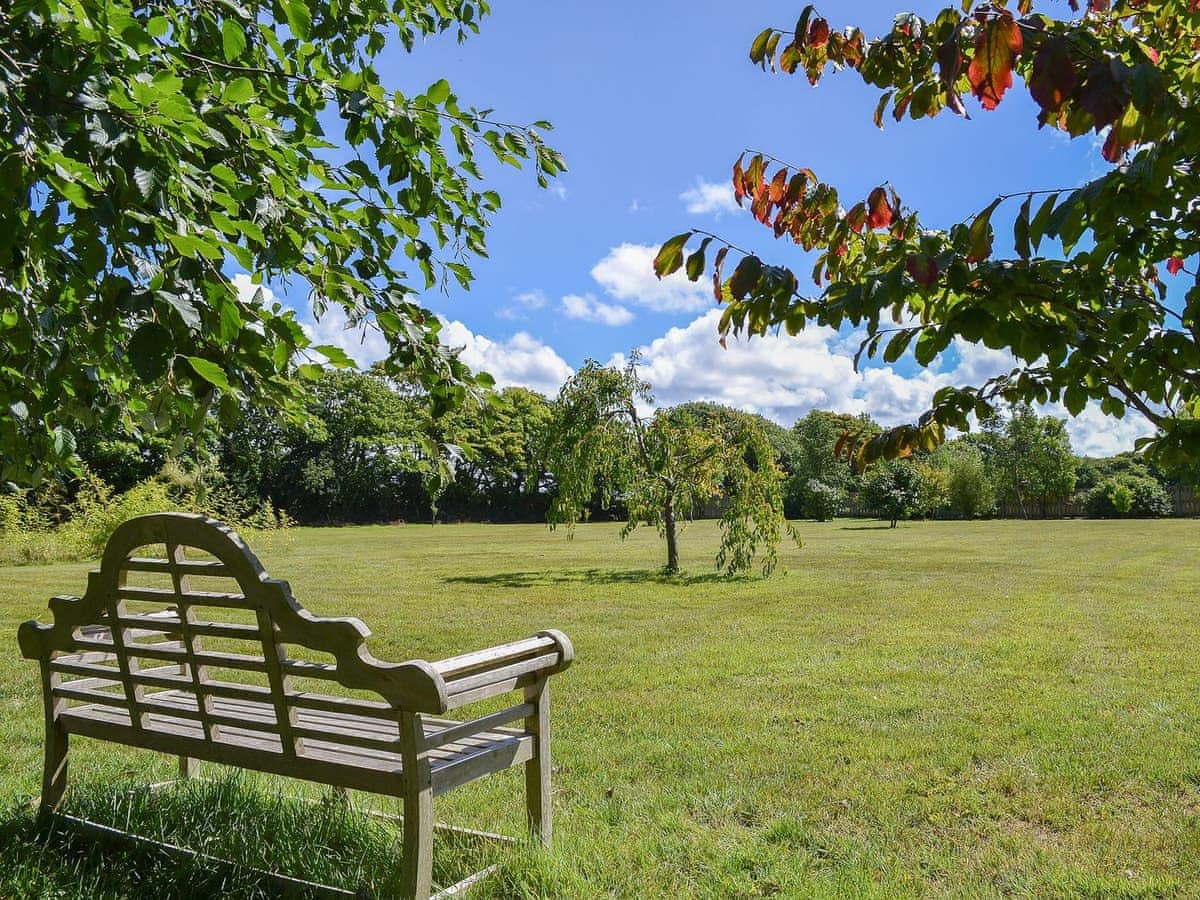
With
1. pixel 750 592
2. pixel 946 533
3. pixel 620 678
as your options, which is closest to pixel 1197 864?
pixel 620 678

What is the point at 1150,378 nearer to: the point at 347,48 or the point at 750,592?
the point at 347,48

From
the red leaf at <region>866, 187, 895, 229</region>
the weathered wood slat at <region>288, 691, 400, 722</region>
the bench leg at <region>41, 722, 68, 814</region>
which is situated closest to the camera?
the red leaf at <region>866, 187, 895, 229</region>

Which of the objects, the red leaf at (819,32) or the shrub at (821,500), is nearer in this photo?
the red leaf at (819,32)

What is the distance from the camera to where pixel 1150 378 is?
194cm

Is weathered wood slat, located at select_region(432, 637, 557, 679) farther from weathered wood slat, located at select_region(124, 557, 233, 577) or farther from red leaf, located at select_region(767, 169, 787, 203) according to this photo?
red leaf, located at select_region(767, 169, 787, 203)

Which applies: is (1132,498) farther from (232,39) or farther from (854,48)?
(232,39)

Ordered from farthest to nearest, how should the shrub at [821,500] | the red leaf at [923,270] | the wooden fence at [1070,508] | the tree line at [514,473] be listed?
the wooden fence at [1070,508] < the shrub at [821,500] < the tree line at [514,473] < the red leaf at [923,270]

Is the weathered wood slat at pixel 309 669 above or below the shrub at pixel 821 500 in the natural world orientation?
below

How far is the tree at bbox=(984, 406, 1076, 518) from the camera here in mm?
40594

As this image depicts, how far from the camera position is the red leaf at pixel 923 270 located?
1562 millimetres

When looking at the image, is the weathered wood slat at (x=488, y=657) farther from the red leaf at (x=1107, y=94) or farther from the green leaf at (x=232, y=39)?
the red leaf at (x=1107, y=94)

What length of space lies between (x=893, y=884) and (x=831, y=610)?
7181mm

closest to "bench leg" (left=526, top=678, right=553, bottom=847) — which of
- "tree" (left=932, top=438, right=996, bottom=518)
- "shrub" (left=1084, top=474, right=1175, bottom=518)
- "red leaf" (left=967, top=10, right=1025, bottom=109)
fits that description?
"red leaf" (left=967, top=10, right=1025, bottom=109)

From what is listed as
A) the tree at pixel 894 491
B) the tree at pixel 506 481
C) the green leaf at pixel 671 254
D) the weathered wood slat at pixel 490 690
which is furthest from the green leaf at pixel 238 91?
the tree at pixel 506 481
